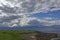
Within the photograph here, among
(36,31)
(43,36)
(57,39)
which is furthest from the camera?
(36,31)

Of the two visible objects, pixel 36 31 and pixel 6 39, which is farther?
pixel 36 31

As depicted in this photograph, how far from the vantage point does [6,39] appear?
2017 centimetres

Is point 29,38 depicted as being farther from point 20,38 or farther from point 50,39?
point 50,39

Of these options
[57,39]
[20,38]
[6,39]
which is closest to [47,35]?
[57,39]

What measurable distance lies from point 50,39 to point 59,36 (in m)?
1.54

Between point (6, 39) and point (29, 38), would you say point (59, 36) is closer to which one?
point (29, 38)

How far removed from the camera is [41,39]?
67.8 ft

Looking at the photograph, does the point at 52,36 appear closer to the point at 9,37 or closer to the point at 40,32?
the point at 40,32

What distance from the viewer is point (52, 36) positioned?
71.0 feet

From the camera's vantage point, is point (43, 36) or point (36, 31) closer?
point (43, 36)

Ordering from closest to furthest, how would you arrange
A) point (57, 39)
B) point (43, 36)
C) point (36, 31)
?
point (57, 39)
point (43, 36)
point (36, 31)

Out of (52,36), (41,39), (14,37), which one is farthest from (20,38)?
(52,36)

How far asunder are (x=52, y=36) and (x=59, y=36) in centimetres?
82

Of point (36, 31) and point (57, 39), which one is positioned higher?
point (36, 31)
